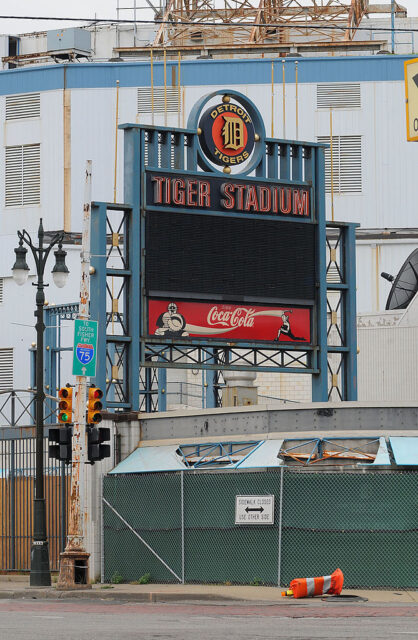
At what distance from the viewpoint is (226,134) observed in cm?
3247

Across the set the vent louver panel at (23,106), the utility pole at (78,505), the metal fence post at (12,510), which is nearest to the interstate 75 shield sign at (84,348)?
the utility pole at (78,505)

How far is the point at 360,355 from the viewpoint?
144ft

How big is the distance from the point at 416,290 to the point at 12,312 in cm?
2188

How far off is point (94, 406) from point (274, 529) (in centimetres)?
453

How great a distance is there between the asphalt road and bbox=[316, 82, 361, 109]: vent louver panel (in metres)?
40.4

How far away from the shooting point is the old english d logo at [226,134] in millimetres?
32250

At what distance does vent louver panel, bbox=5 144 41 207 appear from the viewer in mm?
61281

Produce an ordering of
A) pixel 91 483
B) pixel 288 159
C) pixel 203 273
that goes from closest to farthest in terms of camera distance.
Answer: pixel 91 483 → pixel 203 273 → pixel 288 159

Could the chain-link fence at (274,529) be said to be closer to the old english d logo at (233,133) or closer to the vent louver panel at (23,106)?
the old english d logo at (233,133)

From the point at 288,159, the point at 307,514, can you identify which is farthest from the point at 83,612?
the point at 288,159

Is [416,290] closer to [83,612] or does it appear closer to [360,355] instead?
Result: [360,355]

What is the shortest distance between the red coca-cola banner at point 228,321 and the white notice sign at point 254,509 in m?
5.73

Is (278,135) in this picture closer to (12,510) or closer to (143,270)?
(143,270)

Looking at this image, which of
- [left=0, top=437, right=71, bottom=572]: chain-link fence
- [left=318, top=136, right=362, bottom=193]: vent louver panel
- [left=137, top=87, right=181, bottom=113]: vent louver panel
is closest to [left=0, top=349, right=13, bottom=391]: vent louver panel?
[left=137, top=87, right=181, bottom=113]: vent louver panel
